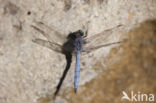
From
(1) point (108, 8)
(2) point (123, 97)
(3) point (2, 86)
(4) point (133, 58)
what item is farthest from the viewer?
(4) point (133, 58)

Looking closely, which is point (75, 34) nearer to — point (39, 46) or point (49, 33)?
point (49, 33)

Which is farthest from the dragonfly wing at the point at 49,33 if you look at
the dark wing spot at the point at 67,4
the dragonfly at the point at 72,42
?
the dark wing spot at the point at 67,4

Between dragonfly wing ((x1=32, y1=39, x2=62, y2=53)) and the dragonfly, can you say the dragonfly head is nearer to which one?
the dragonfly

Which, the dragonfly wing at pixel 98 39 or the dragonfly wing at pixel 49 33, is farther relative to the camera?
the dragonfly wing at pixel 98 39

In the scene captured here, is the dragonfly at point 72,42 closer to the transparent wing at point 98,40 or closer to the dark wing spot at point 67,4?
the transparent wing at point 98,40

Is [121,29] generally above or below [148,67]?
above

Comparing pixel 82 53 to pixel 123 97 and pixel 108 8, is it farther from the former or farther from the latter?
pixel 123 97

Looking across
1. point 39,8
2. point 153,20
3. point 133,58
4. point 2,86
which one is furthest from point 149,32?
point 2,86
